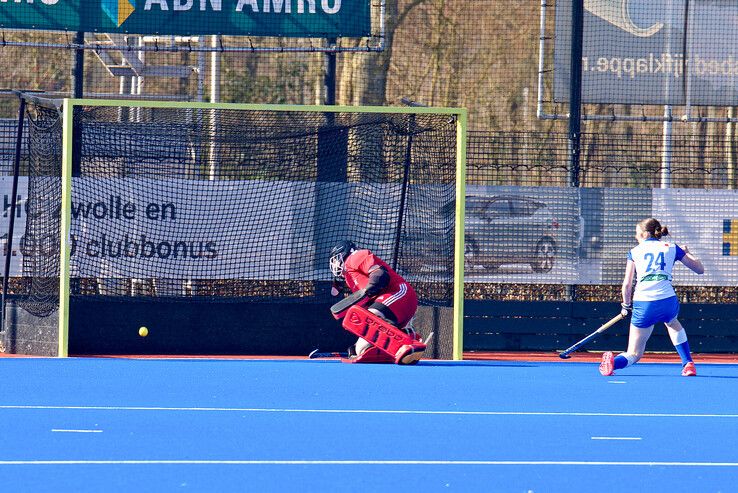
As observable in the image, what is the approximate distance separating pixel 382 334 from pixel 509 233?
111 inches

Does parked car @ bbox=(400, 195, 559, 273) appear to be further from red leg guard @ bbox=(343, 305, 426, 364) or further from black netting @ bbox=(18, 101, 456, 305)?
red leg guard @ bbox=(343, 305, 426, 364)

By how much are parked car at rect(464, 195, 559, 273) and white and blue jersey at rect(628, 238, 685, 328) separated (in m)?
2.98

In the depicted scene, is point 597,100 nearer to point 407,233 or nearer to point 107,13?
point 407,233

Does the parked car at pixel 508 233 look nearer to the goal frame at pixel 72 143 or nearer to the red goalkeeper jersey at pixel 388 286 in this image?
the goal frame at pixel 72 143

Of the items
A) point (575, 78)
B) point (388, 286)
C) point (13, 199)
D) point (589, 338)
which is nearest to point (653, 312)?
point (589, 338)

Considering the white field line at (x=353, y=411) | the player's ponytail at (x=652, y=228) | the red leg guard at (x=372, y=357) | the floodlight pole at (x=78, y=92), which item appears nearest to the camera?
the white field line at (x=353, y=411)

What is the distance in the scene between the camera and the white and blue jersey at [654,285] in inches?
444

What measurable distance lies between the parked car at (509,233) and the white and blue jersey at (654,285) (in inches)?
117

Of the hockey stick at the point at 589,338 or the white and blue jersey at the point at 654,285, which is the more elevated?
the white and blue jersey at the point at 654,285

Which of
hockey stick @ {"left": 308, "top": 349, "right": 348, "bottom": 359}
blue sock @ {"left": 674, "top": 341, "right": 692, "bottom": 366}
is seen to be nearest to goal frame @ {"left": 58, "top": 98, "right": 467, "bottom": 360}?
hockey stick @ {"left": 308, "top": 349, "right": 348, "bottom": 359}

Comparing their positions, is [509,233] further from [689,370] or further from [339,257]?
[689,370]

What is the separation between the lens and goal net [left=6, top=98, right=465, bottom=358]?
510 inches

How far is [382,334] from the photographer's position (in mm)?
12180

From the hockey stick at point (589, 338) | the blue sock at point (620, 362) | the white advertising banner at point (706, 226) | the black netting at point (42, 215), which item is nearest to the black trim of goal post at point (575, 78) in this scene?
the hockey stick at point (589, 338)
